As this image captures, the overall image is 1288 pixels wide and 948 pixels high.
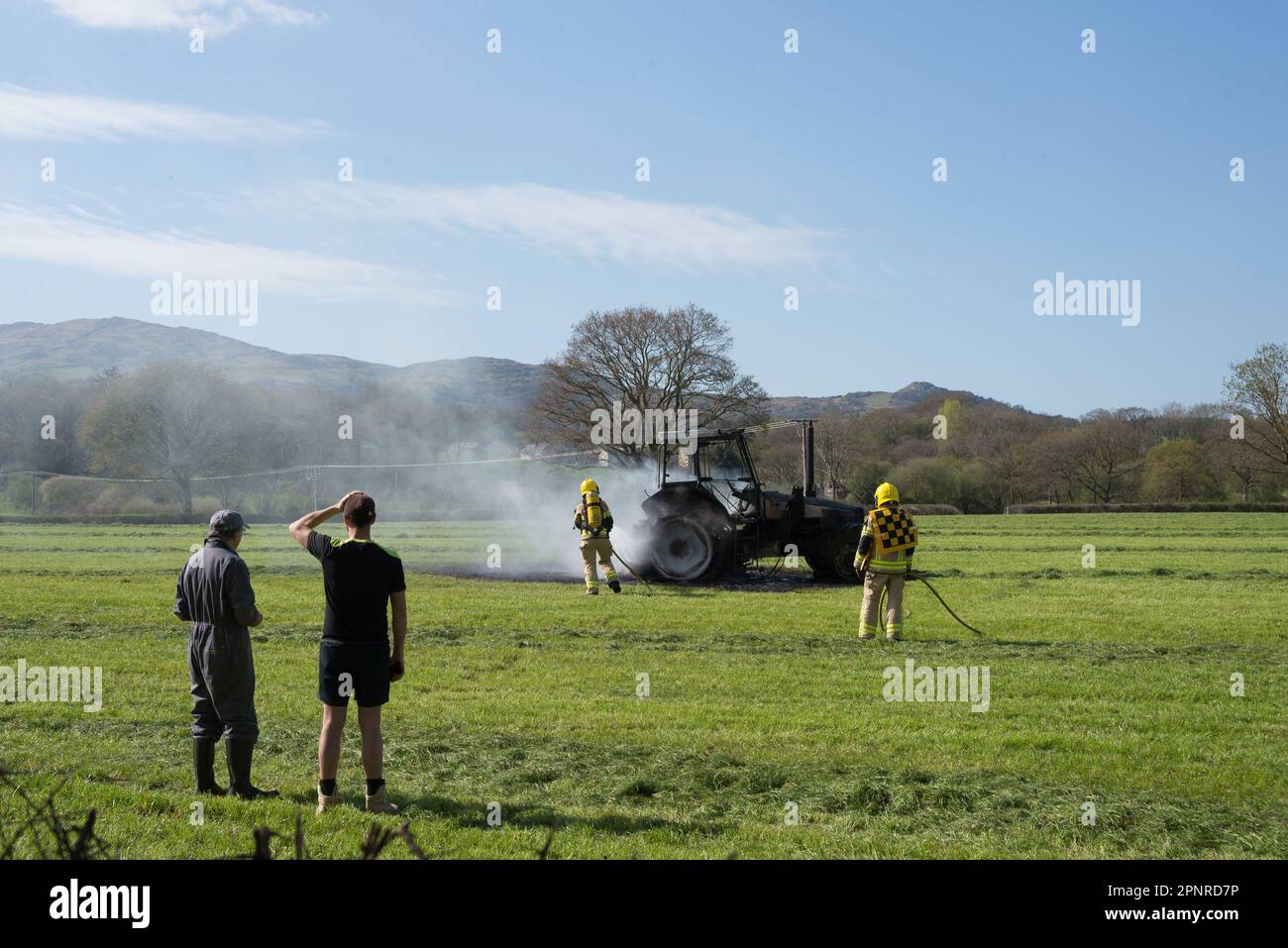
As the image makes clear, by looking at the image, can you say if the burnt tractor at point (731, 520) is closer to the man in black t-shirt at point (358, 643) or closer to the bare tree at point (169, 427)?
the man in black t-shirt at point (358, 643)

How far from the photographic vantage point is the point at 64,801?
6.16m

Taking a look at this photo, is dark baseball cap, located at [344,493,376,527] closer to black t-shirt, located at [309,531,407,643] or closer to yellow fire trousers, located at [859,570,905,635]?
black t-shirt, located at [309,531,407,643]

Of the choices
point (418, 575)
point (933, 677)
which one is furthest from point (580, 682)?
point (418, 575)

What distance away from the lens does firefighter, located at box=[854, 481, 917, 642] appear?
508 inches

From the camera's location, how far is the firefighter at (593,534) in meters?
17.8

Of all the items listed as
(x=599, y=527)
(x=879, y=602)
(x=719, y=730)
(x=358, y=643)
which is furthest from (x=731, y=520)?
(x=358, y=643)

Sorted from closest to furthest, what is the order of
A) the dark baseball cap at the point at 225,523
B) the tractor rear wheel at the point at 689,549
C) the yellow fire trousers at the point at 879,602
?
1. the dark baseball cap at the point at 225,523
2. the yellow fire trousers at the point at 879,602
3. the tractor rear wheel at the point at 689,549

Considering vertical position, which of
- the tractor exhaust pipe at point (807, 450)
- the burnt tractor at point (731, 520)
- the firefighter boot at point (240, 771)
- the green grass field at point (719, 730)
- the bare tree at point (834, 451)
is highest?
the bare tree at point (834, 451)

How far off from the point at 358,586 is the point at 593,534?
11.6m

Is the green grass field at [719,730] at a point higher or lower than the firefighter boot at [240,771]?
lower

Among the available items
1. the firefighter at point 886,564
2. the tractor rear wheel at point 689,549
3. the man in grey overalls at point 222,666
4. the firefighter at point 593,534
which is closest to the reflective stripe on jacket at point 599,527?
the firefighter at point 593,534

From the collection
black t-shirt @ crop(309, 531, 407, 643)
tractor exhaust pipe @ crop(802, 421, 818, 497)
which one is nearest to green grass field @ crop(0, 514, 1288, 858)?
black t-shirt @ crop(309, 531, 407, 643)

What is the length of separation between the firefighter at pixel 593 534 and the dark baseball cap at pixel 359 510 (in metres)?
11.4
